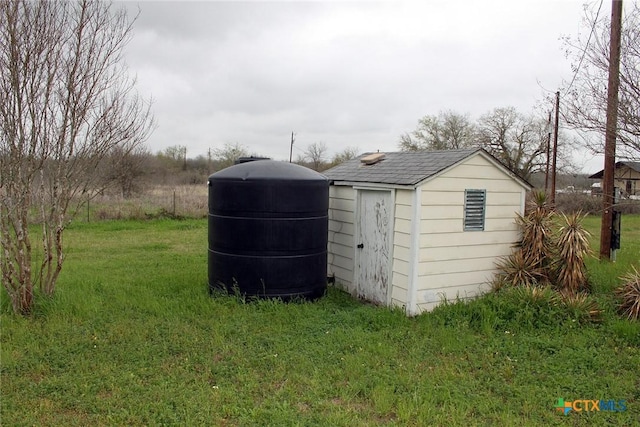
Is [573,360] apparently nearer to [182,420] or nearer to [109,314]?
[182,420]

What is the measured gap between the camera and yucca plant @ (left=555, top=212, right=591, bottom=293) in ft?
23.0

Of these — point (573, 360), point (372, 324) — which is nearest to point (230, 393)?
point (372, 324)

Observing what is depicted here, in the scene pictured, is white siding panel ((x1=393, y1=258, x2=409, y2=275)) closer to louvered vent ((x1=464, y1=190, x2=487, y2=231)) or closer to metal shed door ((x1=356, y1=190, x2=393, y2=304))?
metal shed door ((x1=356, y1=190, x2=393, y2=304))

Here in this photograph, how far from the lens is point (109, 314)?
6.27 metres

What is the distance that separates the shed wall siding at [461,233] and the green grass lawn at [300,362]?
0.43m

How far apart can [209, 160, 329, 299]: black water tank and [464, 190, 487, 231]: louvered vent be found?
2179 millimetres

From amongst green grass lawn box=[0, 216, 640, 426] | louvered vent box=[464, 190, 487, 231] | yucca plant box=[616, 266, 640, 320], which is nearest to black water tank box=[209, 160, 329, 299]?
green grass lawn box=[0, 216, 640, 426]

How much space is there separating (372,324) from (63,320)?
3.97 m

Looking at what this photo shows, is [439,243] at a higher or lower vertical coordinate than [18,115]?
lower

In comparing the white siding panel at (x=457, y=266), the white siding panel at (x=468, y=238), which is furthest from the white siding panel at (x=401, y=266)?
the white siding panel at (x=468, y=238)

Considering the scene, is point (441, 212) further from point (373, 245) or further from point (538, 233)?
point (538, 233)

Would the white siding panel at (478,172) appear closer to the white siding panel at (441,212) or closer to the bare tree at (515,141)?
the white siding panel at (441,212)

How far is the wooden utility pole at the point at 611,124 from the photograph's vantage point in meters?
7.41

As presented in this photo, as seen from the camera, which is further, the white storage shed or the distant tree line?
the distant tree line
